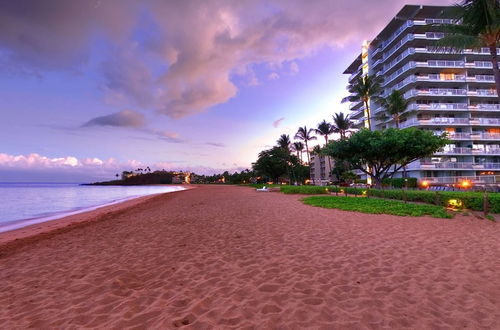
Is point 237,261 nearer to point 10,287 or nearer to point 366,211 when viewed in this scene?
point 10,287

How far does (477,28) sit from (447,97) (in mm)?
36648

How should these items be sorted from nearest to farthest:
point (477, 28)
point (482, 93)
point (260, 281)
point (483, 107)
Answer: point (260, 281) → point (477, 28) → point (483, 107) → point (482, 93)

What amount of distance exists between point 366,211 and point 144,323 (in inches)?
540

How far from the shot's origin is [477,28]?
18.7 m

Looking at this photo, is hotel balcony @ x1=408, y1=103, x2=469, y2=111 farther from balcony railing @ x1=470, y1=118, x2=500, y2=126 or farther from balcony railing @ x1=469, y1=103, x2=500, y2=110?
balcony railing @ x1=470, y1=118, x2=500, y2=126

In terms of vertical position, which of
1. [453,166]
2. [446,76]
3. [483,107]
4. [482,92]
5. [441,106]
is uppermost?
[446,76]

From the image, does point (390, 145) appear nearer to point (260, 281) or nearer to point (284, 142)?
point (260, 281)

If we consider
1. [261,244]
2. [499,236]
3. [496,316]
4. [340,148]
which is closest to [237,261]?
[261,244]

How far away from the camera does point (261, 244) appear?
7762mm

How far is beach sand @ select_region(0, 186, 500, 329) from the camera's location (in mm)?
3576

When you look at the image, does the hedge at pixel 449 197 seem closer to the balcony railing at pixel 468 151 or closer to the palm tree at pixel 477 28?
the palm tree at pixel 477 28

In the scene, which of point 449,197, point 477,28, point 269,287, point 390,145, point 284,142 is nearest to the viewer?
point 269,287

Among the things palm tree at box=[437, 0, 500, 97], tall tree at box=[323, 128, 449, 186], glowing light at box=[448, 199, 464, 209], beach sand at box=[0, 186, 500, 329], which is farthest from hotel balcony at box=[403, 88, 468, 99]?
beach sand at box=[0, 186, 500, 329]

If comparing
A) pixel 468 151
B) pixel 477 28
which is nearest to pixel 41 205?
pixel 477 28
